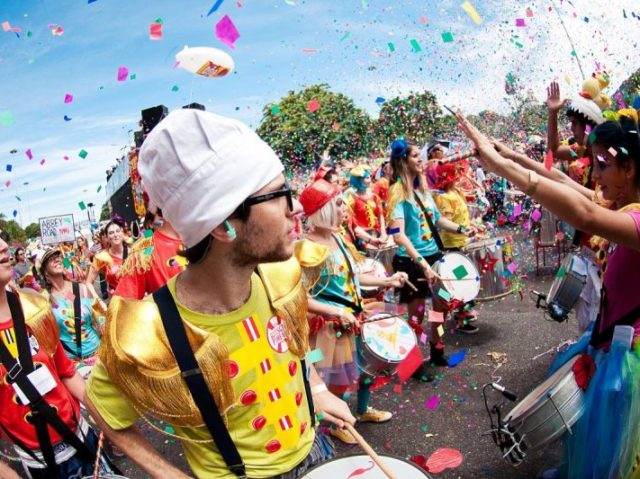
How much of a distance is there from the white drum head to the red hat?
929mm

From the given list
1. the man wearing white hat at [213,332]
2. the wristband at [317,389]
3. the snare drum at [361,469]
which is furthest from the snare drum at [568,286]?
the man wearing white hat at [213,332]

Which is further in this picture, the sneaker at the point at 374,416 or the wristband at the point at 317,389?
the sneaker at the point at 374,416

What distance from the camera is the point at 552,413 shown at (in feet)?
7.95

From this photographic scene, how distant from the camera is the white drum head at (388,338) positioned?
3635 mm

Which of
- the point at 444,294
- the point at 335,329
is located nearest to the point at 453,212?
the point at 444,294

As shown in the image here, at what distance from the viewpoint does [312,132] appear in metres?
35.6

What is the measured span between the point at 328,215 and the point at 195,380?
2.49 meters

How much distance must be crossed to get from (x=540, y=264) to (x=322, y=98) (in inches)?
1324

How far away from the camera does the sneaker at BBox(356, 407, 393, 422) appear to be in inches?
168

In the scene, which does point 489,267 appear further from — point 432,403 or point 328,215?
point 328,215

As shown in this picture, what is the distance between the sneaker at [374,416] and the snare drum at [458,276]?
1.34m

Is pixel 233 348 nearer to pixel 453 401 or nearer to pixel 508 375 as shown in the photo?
pixel 453 401

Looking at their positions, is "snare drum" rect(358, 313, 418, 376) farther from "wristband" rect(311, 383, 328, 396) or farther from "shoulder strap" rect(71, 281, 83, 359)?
"shoulder strap" rect(71, 281, 83, 359)

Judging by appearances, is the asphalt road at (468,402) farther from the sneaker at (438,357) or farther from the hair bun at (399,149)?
the hair bun at (399,149)
